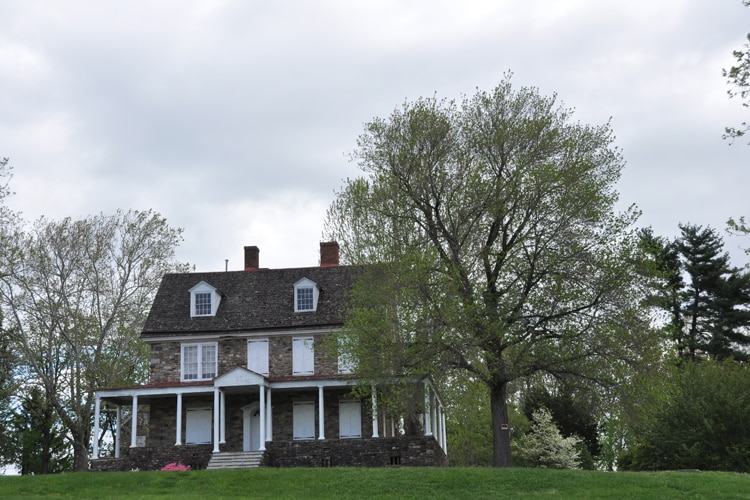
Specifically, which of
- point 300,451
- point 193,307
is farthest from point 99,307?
point 300,451

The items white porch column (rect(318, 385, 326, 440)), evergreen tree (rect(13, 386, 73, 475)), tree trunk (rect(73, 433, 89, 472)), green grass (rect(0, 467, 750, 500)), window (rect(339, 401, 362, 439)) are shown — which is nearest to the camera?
green grass (rect(0, 467, 750, 500))

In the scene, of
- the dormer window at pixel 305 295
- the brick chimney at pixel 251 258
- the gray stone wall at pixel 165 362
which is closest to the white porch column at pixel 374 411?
the dormer window at pixel 305 295

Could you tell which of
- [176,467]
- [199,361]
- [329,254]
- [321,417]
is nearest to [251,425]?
[199,361]

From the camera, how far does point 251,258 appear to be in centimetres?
4159

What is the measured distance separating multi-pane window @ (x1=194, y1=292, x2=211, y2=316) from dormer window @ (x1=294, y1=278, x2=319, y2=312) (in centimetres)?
382

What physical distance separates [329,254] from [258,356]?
7174 millimetres

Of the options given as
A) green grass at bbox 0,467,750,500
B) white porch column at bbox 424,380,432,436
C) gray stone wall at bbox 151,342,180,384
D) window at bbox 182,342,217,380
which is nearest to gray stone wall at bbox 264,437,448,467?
white porch column at bbox 424,380,432,436

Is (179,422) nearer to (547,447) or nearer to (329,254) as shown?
(329,254)

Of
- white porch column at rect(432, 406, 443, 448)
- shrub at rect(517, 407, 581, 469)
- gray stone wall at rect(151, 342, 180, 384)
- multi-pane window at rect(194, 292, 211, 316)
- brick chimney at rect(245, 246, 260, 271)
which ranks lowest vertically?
shrub at rect(517, 407, 581, 469)

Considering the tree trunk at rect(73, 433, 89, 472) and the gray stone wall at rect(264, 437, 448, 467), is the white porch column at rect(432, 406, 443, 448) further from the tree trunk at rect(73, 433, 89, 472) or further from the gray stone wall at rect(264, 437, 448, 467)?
the tree trunk at rect(73, 433, 89, 472)

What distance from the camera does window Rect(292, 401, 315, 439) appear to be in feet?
117

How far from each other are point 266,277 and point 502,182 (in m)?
14.0

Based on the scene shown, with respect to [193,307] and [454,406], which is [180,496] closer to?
[454,406]

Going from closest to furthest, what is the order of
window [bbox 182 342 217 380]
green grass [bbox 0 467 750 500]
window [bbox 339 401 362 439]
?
green grass [bbox 0 467 750 500], window [bbox 339 401 362 439], window [bbox 182 342 217 380]
